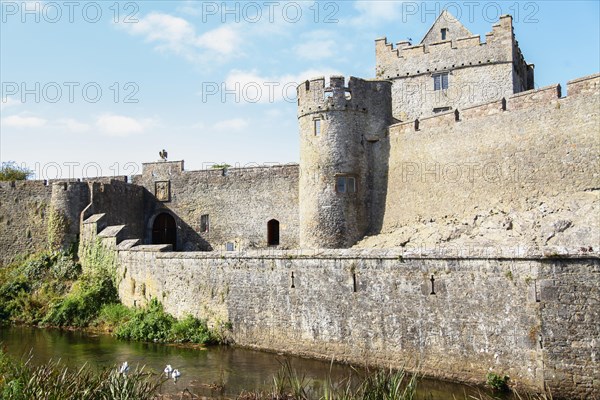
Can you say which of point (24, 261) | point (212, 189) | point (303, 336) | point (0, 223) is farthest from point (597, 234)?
point (0, 223)

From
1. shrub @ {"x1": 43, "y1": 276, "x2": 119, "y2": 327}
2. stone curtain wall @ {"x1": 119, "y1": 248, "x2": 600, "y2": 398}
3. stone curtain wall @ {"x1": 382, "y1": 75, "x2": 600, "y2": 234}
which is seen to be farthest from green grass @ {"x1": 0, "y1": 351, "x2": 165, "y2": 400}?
stone curtain wall @ {"x1": 382, "y1": 75, "x2": 600, "y2": 234}

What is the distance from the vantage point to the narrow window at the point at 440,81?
91.8 feet

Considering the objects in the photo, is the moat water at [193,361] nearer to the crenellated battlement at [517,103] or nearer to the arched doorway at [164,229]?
the arched doorway at [164,229]

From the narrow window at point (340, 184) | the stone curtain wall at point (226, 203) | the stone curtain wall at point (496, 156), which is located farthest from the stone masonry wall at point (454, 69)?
the stone curtain wall at point (226, 203)

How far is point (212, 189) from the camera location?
28484mm

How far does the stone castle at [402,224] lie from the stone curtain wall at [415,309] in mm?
34

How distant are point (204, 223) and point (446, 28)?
1491 centimetres

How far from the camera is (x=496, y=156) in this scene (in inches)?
800

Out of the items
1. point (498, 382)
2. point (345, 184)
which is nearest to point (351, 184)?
point (345, 184)

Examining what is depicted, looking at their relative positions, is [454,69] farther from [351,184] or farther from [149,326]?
[149,326]

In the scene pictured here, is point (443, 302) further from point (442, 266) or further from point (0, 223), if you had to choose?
point (0, 223)

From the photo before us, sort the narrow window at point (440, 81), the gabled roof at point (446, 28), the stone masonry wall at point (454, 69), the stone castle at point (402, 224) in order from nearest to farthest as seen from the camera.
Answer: the stone castle at point (402, 224) → the stone masonry wall at point (454, 69) → the narrow window at point (440, 81) → the gabled roof at point (446, 28)

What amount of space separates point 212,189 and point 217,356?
1295 cm

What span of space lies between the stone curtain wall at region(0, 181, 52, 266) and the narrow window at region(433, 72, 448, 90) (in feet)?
58.3
